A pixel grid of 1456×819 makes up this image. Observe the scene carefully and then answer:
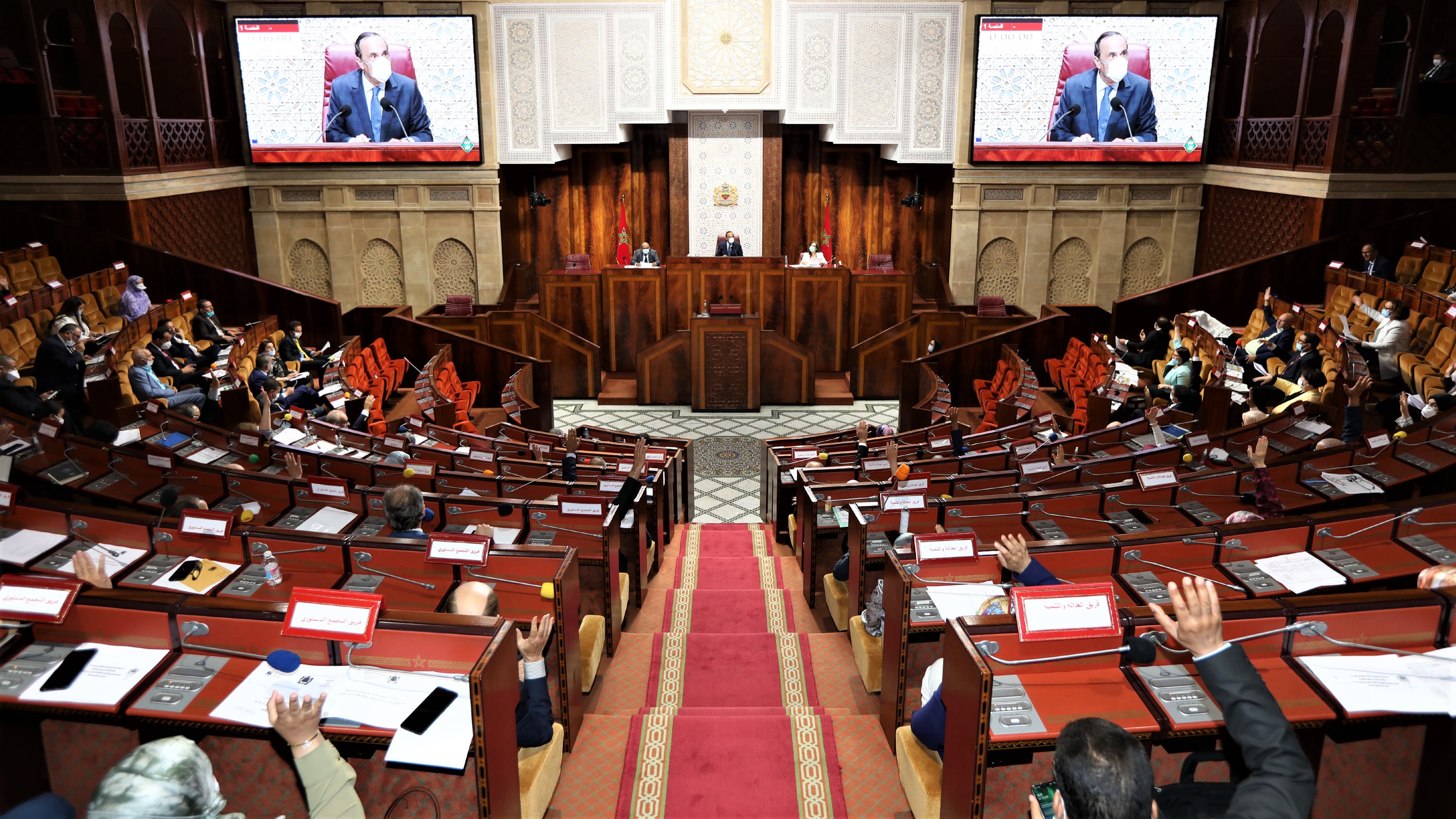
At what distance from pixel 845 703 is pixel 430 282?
12.1 metres

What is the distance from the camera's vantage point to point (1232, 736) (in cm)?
218

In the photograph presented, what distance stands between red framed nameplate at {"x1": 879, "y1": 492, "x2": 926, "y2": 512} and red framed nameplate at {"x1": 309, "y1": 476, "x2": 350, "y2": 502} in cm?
292

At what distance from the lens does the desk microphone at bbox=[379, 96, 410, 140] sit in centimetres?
1379

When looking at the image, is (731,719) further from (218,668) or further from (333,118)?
(333,118)

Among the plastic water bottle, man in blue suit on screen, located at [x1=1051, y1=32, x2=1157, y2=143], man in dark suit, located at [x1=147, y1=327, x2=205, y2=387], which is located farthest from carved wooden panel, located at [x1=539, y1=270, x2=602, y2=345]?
the plastic water bottle

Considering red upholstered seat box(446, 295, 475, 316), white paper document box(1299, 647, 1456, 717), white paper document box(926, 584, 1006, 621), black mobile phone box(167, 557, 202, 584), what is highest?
white paper document box(1299, 647, 1456, 717)

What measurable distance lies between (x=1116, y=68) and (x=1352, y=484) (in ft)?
32.7

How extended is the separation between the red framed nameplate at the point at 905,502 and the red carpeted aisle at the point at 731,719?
0.88 meters

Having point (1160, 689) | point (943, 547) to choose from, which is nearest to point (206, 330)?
point (943, 547)

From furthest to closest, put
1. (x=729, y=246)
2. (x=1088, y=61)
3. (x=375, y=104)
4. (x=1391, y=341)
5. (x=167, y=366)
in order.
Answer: (x=729, y=246), (x=375, y=104), (x=1088, y=61), (x=167, y=366), (x=1391, y=341)

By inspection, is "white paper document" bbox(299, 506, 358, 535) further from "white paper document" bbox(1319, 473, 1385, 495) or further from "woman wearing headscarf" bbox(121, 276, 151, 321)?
"woman wearing headscarf" bbox(121, 276, 151, 321)

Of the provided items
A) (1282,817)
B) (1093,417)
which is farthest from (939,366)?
(1282,817)

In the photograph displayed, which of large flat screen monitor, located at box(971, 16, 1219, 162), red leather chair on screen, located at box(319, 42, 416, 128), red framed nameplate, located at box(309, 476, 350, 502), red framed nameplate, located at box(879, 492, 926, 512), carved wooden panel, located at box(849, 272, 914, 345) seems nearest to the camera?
red framed nameplate, located at box(879, 492, 926, 512)

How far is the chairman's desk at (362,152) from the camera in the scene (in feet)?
45.7
